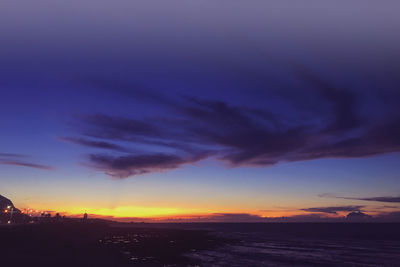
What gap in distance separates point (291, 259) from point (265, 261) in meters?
6.24

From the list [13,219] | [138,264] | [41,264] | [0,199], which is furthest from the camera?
[0,199]

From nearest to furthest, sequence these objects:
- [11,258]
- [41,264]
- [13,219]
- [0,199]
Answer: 1. [41,264]
2. [11,258]
3. [13,219]
4. [0,199]

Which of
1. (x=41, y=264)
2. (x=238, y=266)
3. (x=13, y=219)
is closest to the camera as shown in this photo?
(x=41, y=264)

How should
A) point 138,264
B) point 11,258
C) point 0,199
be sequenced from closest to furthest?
point 11,258 → point 138,264 → point 0,199

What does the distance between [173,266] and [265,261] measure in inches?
625

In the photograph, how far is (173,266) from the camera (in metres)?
39.5

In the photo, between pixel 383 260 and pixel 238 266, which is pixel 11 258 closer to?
pixel 238 266

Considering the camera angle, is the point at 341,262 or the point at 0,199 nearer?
the point at 341,262

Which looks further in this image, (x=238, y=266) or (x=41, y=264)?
(x=238, y=266)

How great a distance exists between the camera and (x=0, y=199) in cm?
17088

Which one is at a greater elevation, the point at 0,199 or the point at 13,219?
the point at 0,199

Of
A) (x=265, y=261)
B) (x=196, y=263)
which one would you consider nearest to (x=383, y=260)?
(x=265, y=261)

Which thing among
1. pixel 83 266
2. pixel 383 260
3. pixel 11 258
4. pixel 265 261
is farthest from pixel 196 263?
pixel 383 260

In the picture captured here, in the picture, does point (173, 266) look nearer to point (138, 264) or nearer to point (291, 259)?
point (138, 264)
